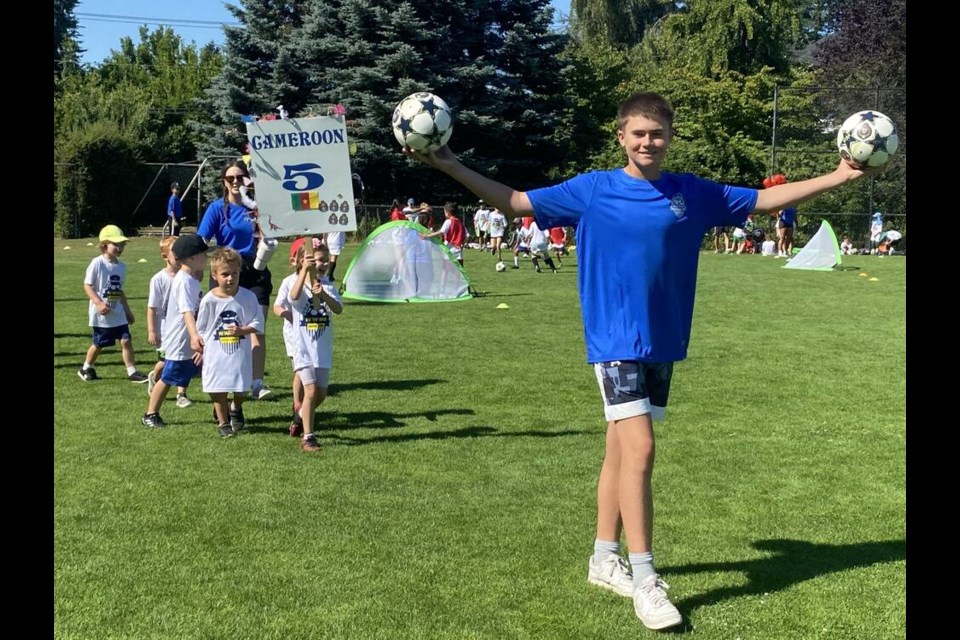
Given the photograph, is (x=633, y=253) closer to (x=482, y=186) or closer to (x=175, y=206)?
(x=482, y=186)

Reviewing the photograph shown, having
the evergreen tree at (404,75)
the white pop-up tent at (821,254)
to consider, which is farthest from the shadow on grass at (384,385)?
the evergreen tree at (404,75)

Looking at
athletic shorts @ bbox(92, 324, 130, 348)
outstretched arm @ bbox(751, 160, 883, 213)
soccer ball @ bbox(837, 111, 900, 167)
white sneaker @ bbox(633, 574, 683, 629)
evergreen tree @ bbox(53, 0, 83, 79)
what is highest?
evergreen tree @ bbox(53, 0, 83, 79)

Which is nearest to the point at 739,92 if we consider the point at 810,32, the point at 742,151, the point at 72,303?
the point at 742,151

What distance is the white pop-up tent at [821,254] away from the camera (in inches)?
1025

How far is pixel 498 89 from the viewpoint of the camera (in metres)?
42.9

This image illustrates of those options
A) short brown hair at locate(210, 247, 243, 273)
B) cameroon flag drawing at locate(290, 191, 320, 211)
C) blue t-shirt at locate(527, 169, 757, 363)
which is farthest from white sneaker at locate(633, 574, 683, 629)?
short brown hair at locate(210, 247, 243, 273)

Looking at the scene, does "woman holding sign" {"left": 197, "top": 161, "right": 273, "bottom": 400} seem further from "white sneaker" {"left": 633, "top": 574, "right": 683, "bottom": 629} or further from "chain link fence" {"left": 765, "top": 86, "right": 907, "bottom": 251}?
"chain link fence" {"left": 765, "top": 86, "right": 907, "bottom": 251}

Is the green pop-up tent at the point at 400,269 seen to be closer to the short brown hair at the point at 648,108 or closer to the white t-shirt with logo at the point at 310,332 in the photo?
the white t-shirt with logo at the point at 310,332

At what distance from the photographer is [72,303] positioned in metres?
16.8

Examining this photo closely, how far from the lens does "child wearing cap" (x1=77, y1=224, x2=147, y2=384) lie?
393 inches

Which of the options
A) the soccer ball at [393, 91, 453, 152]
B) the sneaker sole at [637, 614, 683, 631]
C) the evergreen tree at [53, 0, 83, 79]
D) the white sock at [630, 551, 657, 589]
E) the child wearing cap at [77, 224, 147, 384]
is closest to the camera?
the sneaker sole at [637, 614, 683, 631]
